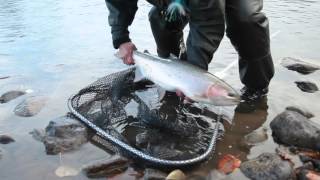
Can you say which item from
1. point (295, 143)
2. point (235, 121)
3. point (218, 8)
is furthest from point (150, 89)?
point (295, 143)

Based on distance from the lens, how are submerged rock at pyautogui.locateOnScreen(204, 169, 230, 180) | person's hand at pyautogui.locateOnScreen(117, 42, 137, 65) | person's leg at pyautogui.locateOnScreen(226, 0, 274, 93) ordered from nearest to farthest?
submerged rock at pyautogui.locateOnScreen(204, 169, 230, 180) < person's hand at pyautogui.locateOnScreen(117, 42, 137, 65) < person's leg at pyautogui.locateOnScreen(226, 0, 274, 93)

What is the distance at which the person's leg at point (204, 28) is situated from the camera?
11.4 feet

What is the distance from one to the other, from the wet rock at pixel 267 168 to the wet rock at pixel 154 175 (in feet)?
1.89

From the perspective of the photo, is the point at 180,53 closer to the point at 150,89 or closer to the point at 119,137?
the point at 150,89

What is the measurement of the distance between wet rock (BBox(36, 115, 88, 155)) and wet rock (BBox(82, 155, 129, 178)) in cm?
41

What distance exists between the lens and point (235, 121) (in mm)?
4004

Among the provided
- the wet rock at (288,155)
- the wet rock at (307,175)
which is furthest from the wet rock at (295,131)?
the wet rock at (307,175)

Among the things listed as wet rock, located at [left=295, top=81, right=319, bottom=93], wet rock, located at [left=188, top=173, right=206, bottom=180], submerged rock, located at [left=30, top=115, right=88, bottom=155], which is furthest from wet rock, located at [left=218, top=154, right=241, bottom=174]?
wet rock, located at [left=295, top=81, right=319, bottom=93]

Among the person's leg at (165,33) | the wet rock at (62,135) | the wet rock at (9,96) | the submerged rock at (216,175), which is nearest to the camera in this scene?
the submerged rock at (216,175)

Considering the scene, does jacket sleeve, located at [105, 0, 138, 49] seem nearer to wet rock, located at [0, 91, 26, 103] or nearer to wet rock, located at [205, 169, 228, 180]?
wet rock, located at [0, 91, 26, 103]

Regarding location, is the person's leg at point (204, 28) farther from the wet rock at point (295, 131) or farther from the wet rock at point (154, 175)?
the wet rock at point (154, 175)

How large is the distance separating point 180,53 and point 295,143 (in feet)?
5.42

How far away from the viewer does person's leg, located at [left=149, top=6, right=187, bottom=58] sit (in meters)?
4.37

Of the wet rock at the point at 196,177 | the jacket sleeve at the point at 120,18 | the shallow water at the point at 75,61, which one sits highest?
the jacket sleeve at the point at 120,18
